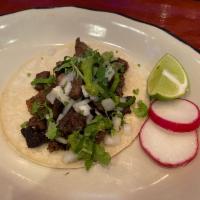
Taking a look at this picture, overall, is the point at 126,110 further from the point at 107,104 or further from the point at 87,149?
the point at 87,149

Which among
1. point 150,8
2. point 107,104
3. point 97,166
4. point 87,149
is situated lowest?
point 97,166

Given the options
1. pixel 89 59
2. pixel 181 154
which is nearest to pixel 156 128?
pixel 181 154

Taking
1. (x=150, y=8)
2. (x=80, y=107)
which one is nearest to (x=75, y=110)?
(x=80, y=107)

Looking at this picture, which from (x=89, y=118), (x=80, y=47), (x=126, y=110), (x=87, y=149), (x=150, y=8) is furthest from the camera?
(x=150, y=8)

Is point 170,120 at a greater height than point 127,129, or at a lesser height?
greater

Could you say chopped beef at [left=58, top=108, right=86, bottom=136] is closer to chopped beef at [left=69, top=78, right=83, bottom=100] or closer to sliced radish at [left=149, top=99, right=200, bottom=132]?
chopped beef at [left=69, top=78, right=83, bottom=100]

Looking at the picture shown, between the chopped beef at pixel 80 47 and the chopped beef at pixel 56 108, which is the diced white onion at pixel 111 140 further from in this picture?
the chopped beef at pixel 80 47

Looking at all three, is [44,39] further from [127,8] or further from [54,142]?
[54,142]
